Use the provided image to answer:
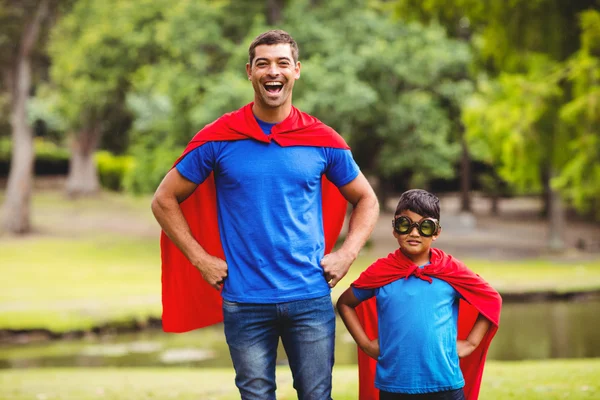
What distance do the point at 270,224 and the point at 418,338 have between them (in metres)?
0.81

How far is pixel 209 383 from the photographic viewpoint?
8.09 m

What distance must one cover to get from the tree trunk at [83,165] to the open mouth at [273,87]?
37.4 meters

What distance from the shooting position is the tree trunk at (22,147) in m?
28.0

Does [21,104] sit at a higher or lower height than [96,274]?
higher

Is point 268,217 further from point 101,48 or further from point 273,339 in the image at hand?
point 101,48

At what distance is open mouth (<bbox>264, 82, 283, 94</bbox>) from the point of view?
3.55 m

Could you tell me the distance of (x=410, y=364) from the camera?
→ 3529mm

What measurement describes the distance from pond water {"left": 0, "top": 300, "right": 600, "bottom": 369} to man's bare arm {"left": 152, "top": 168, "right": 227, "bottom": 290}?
7.16 meters

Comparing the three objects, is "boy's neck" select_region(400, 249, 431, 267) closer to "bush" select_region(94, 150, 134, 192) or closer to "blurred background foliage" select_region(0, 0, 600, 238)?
"blurred background foliage" select_region(0, 0, 600, 238)

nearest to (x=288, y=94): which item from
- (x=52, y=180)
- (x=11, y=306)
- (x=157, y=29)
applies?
(x=11, y=306)

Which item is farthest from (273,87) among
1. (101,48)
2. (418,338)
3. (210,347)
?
(101,48)

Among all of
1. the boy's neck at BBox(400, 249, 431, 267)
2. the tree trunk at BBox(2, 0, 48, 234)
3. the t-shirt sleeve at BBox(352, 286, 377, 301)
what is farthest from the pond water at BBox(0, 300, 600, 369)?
the tree trunk at BBox(2, 0, 48, 234)

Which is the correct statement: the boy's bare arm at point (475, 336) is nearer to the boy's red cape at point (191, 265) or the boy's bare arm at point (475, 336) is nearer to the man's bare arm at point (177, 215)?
the boy's red cape at point (191, 265)

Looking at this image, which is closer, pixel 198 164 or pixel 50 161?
pixel 198 164
